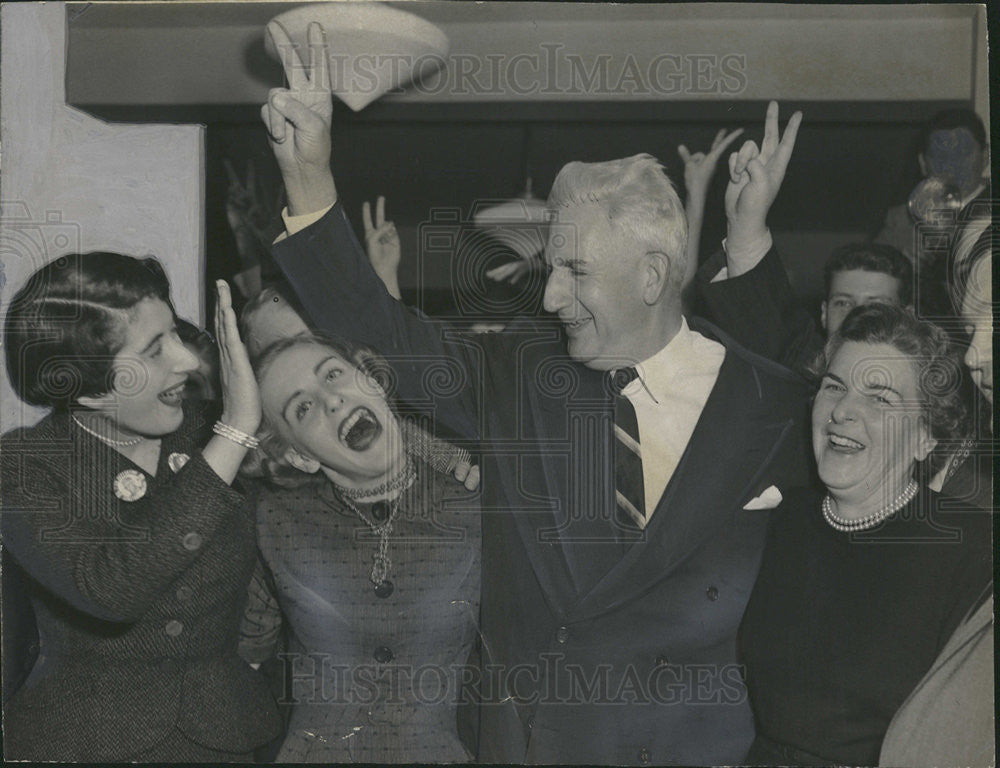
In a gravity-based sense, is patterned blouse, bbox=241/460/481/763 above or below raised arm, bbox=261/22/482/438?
below

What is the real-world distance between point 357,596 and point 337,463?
0.36m

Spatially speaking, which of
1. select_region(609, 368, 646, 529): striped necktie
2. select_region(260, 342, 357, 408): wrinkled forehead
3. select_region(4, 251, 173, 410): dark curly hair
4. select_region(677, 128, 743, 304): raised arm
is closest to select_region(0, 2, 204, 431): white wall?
select_region(4, 251, 173, 410): dark curly hair

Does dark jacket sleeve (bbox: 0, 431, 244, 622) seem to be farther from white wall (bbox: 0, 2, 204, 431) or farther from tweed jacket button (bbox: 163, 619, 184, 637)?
white wall (bbox: 0, 2, 204, 431)

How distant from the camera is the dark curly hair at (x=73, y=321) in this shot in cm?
304

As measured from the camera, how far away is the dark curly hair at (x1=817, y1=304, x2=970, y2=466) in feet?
9.89

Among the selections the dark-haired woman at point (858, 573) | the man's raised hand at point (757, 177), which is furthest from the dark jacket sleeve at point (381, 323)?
the dark-haired woman at point (858, 573)

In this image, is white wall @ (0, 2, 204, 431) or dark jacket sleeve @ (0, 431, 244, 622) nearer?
dark jacket sleeve @ (0, 431, 244, 622)

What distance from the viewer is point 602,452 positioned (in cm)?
304

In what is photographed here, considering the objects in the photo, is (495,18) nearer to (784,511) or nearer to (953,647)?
(784,511)

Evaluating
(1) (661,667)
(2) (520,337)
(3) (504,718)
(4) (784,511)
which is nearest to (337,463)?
(2) (520,337)

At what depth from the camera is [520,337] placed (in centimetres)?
306

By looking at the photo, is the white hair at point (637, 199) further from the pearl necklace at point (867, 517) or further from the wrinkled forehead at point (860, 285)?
the pearl necklace at point (867, 517)

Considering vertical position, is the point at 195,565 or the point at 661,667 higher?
the point at 195,565

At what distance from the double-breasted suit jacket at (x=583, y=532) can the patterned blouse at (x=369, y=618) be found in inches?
3.6
